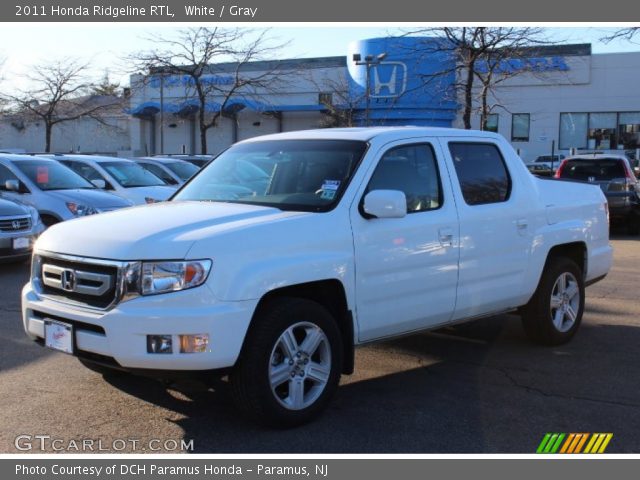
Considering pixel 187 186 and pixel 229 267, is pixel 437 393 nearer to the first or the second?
pixel 229 267

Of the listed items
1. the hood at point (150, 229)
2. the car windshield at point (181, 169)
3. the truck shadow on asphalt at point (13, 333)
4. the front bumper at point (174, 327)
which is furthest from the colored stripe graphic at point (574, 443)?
the car windshield at point (181, 169)

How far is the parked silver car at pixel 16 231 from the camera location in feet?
32.1

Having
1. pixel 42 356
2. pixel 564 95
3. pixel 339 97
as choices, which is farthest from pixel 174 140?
pixel 42 356

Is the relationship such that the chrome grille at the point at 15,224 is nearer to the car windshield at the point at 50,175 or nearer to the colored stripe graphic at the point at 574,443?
the car windshield at the point at 50,175

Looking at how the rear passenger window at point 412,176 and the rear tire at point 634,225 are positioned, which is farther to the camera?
the rear tire at point 634,225

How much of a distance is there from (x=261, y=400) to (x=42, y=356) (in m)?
2.66

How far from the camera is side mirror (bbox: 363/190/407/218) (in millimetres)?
4555

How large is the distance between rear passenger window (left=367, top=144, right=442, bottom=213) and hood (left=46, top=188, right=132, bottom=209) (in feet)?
23.8

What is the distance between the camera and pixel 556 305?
6.44 metres

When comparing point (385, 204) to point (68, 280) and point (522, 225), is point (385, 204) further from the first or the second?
point (68, 280)

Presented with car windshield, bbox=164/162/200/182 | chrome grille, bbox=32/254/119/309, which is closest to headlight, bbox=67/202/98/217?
car windshield, bbox=164/162/200/182

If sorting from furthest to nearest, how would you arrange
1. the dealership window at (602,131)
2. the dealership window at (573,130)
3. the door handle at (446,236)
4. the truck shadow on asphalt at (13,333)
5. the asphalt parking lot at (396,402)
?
the dealership window at (573,130)
the dealership window at (602,131)
the truck shadow on asphalt at (13,333)
the door handle at (446,236)
the asphalt parking lot at (396,402)

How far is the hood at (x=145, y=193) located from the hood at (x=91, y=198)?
1.27 m

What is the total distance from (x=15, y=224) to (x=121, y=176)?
174 inches
